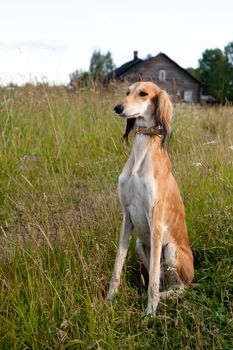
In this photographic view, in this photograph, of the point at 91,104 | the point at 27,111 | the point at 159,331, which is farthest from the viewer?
the point at 91,104

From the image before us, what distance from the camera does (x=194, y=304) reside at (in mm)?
2846

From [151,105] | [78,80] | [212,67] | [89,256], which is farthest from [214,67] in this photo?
[89,256]

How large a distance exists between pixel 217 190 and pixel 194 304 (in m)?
1.50

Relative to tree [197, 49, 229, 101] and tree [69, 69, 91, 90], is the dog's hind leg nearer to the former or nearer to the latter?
tree [69, 69, 91, 90]

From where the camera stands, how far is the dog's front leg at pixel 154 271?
2848 millimetres

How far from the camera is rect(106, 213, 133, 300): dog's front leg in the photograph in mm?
2969

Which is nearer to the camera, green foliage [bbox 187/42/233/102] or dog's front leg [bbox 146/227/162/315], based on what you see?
dog's front leg [bbox 146/227/162/315]

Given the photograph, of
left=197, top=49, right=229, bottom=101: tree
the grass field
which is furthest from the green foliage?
the grass field

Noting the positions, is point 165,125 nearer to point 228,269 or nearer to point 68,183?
point 228,269

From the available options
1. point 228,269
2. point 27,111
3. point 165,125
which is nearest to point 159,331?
point 228,269

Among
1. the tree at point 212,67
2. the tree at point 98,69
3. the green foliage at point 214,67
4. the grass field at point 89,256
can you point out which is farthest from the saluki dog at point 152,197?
the tree at point 212,67

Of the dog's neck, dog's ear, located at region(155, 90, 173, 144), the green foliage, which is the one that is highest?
the green foliage

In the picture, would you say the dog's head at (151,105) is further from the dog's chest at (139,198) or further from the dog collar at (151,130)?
the dog's chest at (139,198)

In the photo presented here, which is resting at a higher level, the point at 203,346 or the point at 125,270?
the point at 125,270
